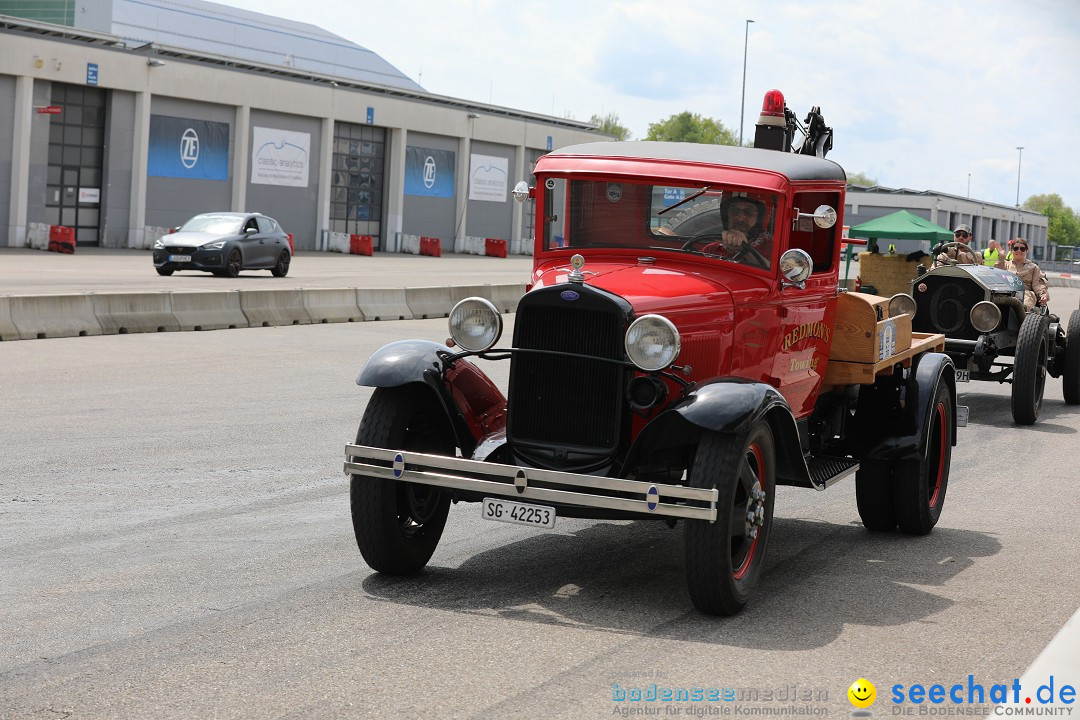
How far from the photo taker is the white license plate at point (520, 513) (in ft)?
19.9

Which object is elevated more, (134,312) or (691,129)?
(691,129)

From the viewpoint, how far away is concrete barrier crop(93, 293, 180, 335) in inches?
709

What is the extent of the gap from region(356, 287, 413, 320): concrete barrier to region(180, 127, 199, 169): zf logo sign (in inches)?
959

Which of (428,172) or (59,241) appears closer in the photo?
(59,241)

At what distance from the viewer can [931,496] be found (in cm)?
869

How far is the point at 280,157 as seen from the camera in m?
49.7

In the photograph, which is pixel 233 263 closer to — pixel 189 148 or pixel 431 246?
pixel 189 148

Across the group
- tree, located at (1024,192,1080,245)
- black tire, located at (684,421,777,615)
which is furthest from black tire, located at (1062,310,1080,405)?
tree, located at (1024,192,1080,245)

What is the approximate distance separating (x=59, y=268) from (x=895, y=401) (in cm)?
2641

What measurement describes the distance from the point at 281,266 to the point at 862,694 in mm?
28350

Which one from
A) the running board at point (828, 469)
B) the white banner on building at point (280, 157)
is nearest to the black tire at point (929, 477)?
the running board at point (828, 469)

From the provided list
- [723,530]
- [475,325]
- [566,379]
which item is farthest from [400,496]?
[723,530]

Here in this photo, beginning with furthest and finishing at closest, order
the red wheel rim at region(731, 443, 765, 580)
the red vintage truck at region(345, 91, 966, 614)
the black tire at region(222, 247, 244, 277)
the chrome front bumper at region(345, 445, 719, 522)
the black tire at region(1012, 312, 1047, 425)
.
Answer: the black tire at region(222, 247, 244, 277) → the black tire at region(1012, 312, 1047, 425) → the red wheel rim at region(731, 443, 765, 580) → the red vintage truck at region(345, 91, 966, 614) → the chrome front bumper at region(345, 445, 719, 522)

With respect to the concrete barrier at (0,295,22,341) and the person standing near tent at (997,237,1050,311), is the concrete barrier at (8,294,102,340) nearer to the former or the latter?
the concrete barrier at (0,295,22,341)
